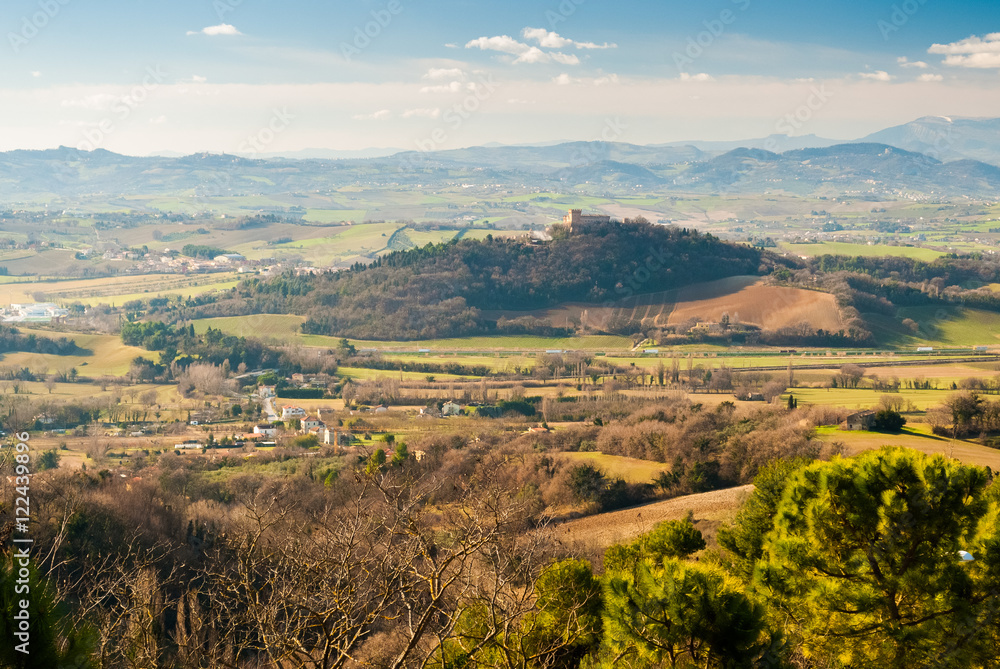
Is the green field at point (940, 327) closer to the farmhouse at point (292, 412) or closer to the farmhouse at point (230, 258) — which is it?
the farmhouse at point (292, 412)

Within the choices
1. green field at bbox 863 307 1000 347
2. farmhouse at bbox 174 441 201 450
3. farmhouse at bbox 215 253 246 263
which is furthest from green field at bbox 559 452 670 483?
farmhouse at bbox 215 253 246 263

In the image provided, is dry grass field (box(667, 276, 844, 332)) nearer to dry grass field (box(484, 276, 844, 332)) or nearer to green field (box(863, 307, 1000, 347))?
dry grass field (box(484, 276, 844, 332))

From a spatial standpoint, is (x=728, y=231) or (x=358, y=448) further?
(x=728, y=231)

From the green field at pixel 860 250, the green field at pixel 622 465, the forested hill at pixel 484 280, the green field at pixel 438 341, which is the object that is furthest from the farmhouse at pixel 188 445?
the green field at pixel 860 250

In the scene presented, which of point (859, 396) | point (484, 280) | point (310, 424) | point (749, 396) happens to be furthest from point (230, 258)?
point (859, 396)

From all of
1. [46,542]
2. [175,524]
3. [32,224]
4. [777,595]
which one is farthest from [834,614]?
[32,224]

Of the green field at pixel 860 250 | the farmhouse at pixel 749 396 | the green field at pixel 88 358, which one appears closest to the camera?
the farmhouse at pixel 749 396

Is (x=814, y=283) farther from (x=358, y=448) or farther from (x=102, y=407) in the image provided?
(x=102, y=407)

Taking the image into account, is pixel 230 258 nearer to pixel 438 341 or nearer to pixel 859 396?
pixel 438 341
